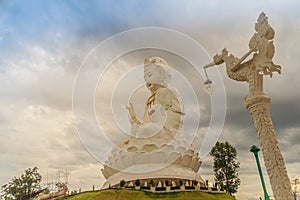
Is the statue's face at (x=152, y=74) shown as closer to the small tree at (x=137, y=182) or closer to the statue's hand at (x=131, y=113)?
the statue's hand at (x=131, y=113)

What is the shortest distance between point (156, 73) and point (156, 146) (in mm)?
6668

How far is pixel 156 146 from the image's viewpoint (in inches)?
993

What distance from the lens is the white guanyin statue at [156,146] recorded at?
2472cm

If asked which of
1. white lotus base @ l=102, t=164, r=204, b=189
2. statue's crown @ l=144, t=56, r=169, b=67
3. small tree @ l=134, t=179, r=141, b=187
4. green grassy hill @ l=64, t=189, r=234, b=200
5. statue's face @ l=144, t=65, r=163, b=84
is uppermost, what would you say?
statue's crown @ l=144, t=56, r=169, b=67

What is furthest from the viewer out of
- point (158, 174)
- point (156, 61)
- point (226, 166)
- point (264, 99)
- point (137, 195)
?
point (226, 166)

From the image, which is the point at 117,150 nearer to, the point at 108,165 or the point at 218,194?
the point at 108,165

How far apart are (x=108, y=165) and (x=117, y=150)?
1.49 m

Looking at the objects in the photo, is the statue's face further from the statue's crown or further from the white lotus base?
the white lotus base

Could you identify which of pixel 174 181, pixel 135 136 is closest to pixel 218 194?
pixel 174 181

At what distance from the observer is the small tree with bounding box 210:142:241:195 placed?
107 ft

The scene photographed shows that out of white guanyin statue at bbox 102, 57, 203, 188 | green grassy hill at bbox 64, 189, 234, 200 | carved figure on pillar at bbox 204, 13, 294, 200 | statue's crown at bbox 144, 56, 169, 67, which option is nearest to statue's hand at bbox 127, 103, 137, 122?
white guanyin statue at bbox 102, 57, 203, 188

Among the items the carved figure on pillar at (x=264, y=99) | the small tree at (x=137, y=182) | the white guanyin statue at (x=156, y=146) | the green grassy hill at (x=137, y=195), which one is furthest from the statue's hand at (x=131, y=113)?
the carved figure on pillar at (x=264, y=99)

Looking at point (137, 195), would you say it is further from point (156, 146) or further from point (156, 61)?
point (156, 61)

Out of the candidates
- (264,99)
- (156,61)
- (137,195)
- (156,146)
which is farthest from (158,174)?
(264,99)
